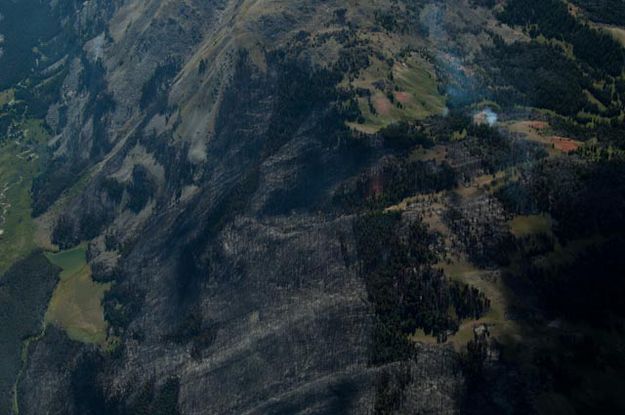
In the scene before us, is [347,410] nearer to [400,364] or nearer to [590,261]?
[400,364]

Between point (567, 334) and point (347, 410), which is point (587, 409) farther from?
point (347, 410)

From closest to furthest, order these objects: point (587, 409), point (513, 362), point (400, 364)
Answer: point (587, 409) → point (513, 362) → point (400, 364)

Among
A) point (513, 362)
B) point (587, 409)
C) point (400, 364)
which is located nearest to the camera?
point (587, 409)

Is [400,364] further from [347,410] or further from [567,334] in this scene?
[567,334]

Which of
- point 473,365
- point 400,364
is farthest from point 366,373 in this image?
point 473,365

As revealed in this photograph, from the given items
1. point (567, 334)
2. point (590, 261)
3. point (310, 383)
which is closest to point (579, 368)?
point (567, 334)

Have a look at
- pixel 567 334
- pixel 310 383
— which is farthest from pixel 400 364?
pixel 567 334

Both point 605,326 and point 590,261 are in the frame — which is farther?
point 590,261

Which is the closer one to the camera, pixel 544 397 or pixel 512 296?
pixel 544 397
